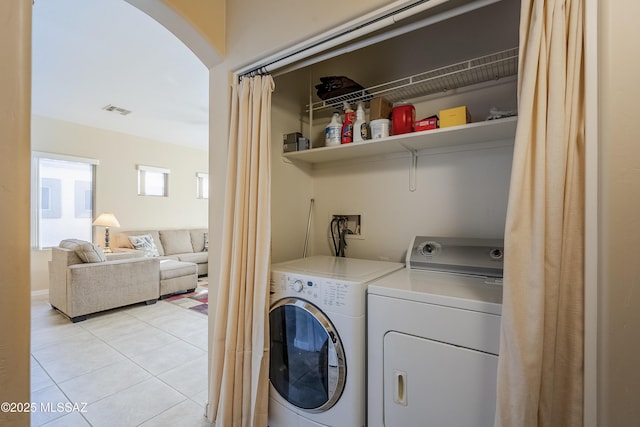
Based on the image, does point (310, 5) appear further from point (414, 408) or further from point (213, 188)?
point (414, 408)

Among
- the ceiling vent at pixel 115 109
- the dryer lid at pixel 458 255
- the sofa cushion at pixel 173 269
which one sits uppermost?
the ceiling vent at pixel 115 109

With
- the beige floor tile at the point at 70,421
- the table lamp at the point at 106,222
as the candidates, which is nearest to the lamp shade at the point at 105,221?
the table lamp at the point at 106,222

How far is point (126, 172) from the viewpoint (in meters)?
5.10

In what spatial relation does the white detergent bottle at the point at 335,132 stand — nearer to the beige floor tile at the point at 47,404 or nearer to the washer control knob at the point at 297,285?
the washer control knob at the point at 297,285

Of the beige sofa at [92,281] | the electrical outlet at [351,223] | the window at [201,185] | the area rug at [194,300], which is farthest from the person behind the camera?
the window at [201,185]

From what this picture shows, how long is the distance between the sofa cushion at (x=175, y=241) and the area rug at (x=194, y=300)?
3.89 ft

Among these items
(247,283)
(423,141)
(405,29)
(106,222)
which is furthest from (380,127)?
(106,222)

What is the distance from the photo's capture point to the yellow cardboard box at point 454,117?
1.42 metres

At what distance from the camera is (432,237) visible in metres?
1.71

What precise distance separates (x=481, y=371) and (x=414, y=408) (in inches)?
12.5

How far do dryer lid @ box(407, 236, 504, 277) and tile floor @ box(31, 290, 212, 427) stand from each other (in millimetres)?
1605

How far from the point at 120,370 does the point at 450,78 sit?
3.10m

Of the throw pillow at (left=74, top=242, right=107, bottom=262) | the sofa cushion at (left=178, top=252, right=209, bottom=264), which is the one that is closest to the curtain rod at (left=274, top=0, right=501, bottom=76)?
the throw pillow at (left=74, top=242, right=107, bottom=262)

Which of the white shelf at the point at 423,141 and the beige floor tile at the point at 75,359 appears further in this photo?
the beige floor tile at the point at 75,359
